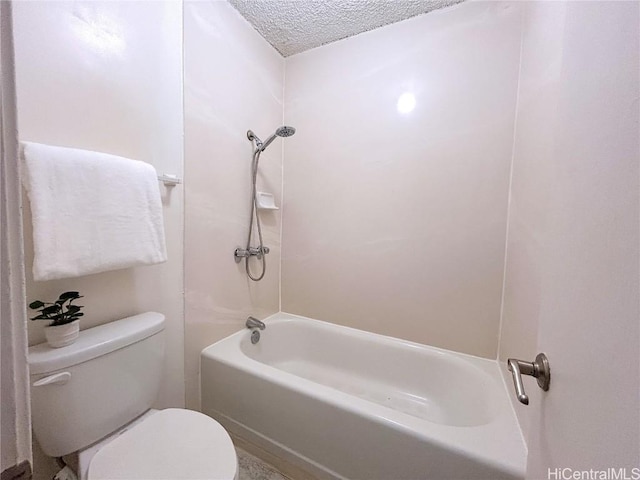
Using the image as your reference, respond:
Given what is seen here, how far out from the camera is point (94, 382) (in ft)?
2.57

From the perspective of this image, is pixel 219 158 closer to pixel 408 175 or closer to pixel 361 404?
pixel 408 175

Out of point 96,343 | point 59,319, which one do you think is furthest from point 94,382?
point 59,319

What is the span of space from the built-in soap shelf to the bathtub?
32.5 inches

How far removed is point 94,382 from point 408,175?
1666mm

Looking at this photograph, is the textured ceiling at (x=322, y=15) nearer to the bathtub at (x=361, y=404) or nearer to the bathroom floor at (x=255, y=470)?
the bathtub at (x=361, y=404)

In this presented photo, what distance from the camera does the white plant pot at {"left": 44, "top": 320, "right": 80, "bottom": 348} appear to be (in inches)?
29.1

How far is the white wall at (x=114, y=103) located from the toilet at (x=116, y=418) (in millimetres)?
168

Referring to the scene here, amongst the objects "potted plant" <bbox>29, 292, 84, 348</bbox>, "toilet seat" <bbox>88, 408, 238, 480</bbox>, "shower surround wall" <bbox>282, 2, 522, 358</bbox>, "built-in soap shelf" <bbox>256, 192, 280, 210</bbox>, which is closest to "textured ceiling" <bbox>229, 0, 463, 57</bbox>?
"shower surround wall" <bbox>282, 2, 522, 358</bbox>

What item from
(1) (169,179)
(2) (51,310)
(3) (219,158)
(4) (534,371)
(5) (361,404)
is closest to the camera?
(4) (534,371)

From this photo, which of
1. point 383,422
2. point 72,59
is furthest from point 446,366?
point 72,59

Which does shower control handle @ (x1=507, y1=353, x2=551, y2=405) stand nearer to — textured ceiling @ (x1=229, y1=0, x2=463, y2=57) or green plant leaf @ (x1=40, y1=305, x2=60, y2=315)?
green plant leaf @ (x1=40, y1=305, x2=60, y2=315)

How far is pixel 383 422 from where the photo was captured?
0.90m

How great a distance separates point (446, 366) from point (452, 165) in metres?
1.14

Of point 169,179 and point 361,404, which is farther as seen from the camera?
point 169,179
